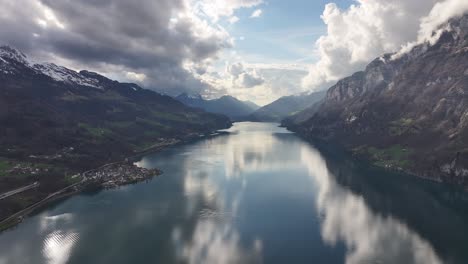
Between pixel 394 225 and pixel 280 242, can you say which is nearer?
pixel 280 242

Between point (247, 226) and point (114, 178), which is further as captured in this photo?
point (114, 178)

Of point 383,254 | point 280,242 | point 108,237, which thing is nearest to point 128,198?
point 108,237

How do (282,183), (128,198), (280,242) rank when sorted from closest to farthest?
(280,242)
(128,198)
(282,183)

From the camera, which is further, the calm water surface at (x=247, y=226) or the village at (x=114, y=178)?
the village at (x=114, y=178)

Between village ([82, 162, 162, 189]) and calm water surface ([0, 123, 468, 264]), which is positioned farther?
village ([82, 162, 162, 189])

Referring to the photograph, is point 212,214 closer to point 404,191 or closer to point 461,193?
point 404,191

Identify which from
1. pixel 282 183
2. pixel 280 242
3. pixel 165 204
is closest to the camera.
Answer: pixel 280 242
